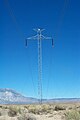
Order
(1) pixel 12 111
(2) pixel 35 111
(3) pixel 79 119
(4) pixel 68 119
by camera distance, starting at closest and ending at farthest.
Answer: (3) pixel 79 119 → (4) pixel 68 119 → (1) pixel 12 111 → (2) pixel 35 111

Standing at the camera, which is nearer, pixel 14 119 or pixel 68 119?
pixel 68 119

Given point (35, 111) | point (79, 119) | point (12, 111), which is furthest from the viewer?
point (35, 111)

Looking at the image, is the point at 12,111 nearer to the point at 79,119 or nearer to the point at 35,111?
the point at 35,111

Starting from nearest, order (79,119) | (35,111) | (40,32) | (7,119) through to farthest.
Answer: (79,119)
(7,119)
(35,111)
(40,32)

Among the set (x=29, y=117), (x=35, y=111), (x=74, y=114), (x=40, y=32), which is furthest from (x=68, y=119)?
(x=40, y=32)

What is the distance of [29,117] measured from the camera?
115ft

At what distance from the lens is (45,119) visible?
4000cm

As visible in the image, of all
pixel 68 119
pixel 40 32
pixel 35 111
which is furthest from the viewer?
pixel 40 32

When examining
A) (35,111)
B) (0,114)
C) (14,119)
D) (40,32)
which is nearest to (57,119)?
(14,119)

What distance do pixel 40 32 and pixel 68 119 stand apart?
112 feet

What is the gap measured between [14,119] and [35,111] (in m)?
11.9

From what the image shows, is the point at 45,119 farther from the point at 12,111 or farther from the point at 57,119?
the point at 12,111

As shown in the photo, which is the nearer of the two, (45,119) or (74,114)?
(74,114)

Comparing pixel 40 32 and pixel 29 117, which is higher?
pixel 40 32
